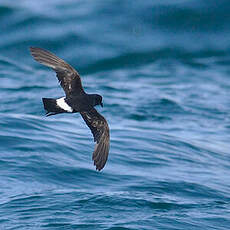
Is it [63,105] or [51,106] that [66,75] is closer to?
[63,105]

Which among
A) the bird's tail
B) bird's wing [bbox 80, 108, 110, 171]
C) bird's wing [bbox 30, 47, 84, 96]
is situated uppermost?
bird's wing [bbox 30, 47, 84, 96]

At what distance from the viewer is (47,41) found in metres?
20.8

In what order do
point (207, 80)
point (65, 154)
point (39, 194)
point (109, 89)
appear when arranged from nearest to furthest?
1. point (39, 194)
2. point (65, 154)
3. point (109, 89)
4. point (207, 80)

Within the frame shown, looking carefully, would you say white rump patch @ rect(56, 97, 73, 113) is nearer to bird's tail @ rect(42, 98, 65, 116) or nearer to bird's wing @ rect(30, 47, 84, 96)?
bird's tail @ rect(42, 98, 65, 116)

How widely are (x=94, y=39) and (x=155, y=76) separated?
222 cm

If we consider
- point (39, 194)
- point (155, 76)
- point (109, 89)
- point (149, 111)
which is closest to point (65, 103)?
point (39, 194)

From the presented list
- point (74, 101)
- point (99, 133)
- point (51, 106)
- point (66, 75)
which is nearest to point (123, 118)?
point (99, 133)

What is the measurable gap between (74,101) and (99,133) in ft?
2.71

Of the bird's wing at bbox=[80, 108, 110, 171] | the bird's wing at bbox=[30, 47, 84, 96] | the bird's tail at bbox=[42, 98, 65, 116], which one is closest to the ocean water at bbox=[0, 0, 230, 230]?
the bird's wing at bbox=[80, 108, 110, 171]

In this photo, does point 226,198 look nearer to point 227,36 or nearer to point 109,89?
point 109,89

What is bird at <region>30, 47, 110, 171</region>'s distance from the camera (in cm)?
851

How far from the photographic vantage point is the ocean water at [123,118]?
426 inches

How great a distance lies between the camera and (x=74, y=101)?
28.6ft

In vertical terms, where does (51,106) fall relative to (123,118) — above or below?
below
